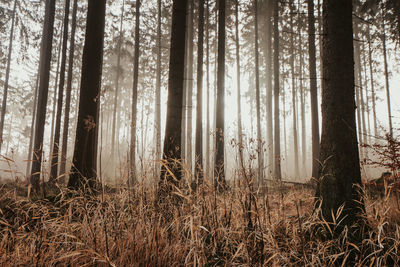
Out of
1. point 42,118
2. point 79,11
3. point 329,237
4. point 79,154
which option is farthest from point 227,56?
point 329,237

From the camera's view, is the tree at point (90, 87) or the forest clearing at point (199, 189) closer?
the forest clearing at point (199, 189)

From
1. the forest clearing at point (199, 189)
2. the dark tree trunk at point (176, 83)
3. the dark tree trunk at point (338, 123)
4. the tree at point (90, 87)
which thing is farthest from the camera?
the dark tree trunk at point (176, 83)

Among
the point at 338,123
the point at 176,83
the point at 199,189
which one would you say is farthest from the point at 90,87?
the point at 338,123

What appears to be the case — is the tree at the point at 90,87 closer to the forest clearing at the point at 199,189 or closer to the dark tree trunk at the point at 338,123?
the forest clearing at the point at 199,189

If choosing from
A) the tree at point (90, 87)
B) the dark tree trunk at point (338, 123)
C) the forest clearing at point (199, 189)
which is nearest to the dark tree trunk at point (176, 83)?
the forest clearing at point (199, 189)

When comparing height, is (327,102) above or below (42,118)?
below

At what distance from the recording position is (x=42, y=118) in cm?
820

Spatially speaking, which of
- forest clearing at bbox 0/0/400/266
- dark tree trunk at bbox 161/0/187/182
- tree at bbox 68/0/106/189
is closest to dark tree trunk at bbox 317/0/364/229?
forest clearing at bbox 0/0/400/266

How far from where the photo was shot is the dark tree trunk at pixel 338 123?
2487 mm

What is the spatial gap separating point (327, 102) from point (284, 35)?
1424 centimetres

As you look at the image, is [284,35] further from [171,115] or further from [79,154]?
[79,154]

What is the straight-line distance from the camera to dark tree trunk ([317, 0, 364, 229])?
2.49 meters

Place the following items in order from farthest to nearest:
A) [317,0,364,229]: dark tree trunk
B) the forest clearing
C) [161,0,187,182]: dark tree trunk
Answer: [161,0,187,182]: dark tree trunk, [317,0,364,229]: dark tree trunk, the forest clearing

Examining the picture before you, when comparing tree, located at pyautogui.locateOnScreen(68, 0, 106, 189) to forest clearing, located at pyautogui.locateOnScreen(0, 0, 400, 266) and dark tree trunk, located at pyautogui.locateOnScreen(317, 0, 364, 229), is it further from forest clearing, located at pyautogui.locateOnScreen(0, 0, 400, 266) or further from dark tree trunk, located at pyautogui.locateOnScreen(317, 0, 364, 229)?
dark tree trunk, located at pyautogui.locateOnScreen(317, 0, 364, 229)
